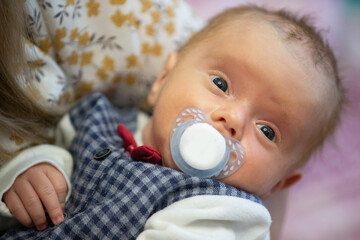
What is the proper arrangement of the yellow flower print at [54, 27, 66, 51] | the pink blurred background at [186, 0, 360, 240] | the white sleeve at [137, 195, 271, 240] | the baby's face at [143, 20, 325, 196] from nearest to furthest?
the white sleeve at [137, 195, 271, 240]
the baby's face at [143, 20, 325, 196]
the yellow flower print at [54, 27, 66, 51]
the pink blurred background at [186, 0, 360, 240]

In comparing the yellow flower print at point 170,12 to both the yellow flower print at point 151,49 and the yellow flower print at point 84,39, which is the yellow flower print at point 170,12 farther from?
the yellow flower print at point 84,39

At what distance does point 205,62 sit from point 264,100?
16cm

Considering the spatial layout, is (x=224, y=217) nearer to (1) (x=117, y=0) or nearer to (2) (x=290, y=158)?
(2) (x=290, y=158)

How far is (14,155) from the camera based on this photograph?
865 mm

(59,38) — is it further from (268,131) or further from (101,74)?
(268,131)

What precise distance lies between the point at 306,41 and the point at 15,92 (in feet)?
2.09

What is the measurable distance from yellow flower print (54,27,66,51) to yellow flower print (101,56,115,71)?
0.41 feet

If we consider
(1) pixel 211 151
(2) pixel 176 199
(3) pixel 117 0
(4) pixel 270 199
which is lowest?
(4) pixel 270 199

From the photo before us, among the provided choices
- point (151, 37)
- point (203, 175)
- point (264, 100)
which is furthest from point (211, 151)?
point (151, 37)

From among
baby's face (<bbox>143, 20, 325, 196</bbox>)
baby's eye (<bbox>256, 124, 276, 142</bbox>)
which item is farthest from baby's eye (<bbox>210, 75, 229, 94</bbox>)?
baby's eye (<bbox>256, 124, 276, 142</bbox>)

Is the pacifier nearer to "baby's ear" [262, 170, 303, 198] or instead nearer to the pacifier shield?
the pacifier shield

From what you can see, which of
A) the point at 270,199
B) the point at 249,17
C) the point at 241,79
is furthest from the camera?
the point at 270,199

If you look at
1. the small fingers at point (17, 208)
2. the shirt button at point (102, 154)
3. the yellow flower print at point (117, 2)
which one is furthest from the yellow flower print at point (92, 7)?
the small fingers at point (17, 208)

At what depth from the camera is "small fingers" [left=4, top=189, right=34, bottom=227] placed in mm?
809
